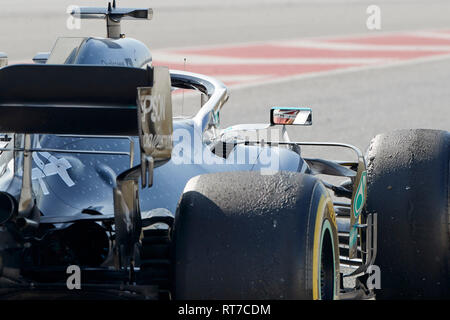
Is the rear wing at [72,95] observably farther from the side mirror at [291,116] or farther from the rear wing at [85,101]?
the side mirror at [291,116]

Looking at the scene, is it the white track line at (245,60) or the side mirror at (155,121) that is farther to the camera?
the white track line at (245,60)

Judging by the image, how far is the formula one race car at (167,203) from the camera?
3074 millimetres

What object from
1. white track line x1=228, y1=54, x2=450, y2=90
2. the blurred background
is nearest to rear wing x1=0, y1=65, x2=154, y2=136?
the blurred background

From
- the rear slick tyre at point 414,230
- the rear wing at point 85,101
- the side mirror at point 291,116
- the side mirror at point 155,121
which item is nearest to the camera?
the side mirror at point 155,121

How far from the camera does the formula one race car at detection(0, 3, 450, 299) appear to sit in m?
3.07

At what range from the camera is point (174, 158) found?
395cm

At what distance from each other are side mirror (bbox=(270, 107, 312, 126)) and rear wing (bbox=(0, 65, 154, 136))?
1.49 m

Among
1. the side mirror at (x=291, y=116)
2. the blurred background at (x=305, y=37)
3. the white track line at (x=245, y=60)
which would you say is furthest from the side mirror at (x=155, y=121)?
the white track line at (x=245, y=60)

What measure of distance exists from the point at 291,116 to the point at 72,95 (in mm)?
1629

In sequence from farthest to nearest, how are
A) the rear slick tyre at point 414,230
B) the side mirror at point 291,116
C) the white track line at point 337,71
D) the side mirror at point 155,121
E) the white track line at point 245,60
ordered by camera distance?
the white track line at point 245,60
the white track line at point 337,71
the side mirror at point 291,116
the rear slick tyre at point 414,230
the side mirror at point 155,121

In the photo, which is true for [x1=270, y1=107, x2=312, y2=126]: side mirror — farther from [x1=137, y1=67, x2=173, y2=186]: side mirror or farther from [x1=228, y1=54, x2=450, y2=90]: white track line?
[x1=228, y1=54, x2=450, y2=90]: white track line

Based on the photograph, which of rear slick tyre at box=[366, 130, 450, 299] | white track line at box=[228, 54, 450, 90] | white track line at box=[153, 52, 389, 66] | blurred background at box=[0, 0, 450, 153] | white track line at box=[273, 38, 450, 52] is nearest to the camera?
rear slick tyre at box=[366, 130, 450, 299]

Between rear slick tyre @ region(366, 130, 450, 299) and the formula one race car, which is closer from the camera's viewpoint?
the formula one race car

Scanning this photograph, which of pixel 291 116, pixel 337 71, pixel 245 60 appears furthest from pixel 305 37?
pixel 291 116
